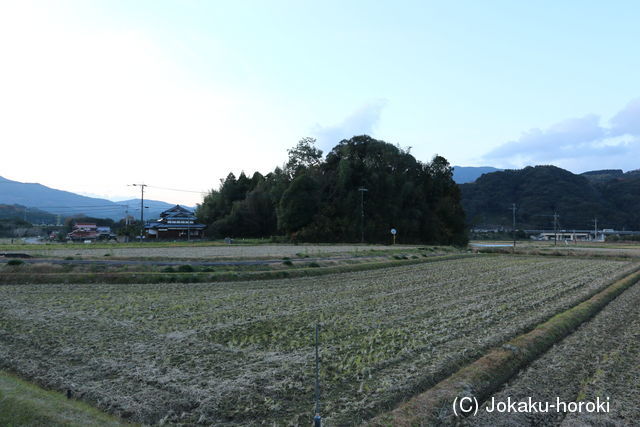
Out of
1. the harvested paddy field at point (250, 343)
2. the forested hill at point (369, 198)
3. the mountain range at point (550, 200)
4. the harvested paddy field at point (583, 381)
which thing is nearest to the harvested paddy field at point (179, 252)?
the harvested paddy field at point (250, 343)

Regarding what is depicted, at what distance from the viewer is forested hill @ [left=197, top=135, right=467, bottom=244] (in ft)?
187

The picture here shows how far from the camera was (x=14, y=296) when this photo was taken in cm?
1467

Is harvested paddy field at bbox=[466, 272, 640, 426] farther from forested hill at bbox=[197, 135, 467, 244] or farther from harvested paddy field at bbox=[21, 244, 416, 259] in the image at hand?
forested hill at bbox=[197, 135, 467, 244]

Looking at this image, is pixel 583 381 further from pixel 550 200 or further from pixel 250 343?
pixel 550 200

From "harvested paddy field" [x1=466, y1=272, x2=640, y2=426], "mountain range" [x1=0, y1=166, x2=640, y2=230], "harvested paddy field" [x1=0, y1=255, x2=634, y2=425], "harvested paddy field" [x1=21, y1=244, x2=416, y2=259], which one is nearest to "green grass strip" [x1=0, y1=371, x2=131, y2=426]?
"harvested paddy field" [x1=0, y1=255, x2=634, y2=425]

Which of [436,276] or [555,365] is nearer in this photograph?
[555,365]

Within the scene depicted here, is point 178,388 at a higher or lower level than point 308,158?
lower

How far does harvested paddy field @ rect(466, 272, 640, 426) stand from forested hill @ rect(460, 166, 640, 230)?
375 ft

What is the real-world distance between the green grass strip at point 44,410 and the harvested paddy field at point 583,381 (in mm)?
4911

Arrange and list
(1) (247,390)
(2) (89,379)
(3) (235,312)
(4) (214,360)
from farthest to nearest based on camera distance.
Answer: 1. (3) (235,312)
2. (4) (214,360)
3. (2) (89,379)
4. (1) (247,390)

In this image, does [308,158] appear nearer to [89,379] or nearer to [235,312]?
[235,312]

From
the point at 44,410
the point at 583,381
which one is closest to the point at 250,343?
the point at 44,410

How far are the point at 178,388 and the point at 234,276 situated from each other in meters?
14.5

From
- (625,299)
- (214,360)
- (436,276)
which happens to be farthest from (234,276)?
(625,299)
